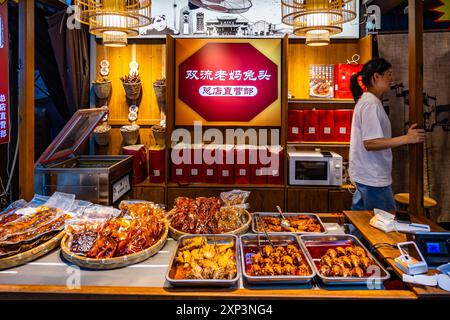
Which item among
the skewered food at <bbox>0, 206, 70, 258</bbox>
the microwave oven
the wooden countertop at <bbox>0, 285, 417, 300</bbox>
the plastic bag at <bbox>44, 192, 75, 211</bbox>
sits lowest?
the wooden countertop at <bbox>0, 285, 417, 300</bbox>

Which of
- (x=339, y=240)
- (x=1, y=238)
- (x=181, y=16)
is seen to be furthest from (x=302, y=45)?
(x=1, y=238)

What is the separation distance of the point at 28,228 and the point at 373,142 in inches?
90.4

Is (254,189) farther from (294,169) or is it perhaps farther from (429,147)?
(429,147)

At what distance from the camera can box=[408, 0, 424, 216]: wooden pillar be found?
244 centimetres

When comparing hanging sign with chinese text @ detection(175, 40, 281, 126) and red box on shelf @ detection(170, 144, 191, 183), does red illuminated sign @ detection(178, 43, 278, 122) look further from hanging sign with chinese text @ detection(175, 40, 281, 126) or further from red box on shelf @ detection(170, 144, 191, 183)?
red box on shelf @ detection(170, 144, 191, 183)

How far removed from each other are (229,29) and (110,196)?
8.16 feet

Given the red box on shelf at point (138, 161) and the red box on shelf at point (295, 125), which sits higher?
the red box on shelf at point (295, 125)

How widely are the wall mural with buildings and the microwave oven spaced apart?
5.14ft

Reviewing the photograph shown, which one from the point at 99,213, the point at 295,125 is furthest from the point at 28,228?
the point at 295,125

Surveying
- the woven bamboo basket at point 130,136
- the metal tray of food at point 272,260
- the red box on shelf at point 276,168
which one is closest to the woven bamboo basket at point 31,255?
the metal tray of food at point 272,260

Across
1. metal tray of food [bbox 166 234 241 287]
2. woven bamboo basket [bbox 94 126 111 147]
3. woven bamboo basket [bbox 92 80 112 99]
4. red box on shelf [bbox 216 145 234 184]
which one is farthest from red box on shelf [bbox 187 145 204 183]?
metal tray of food [bbox 166 234 241 287]

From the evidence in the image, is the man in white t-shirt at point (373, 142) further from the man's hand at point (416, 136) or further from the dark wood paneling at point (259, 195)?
the dark wood paneling at point (259, 195)

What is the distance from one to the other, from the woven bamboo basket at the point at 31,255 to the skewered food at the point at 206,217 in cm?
63

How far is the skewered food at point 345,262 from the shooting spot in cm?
168
